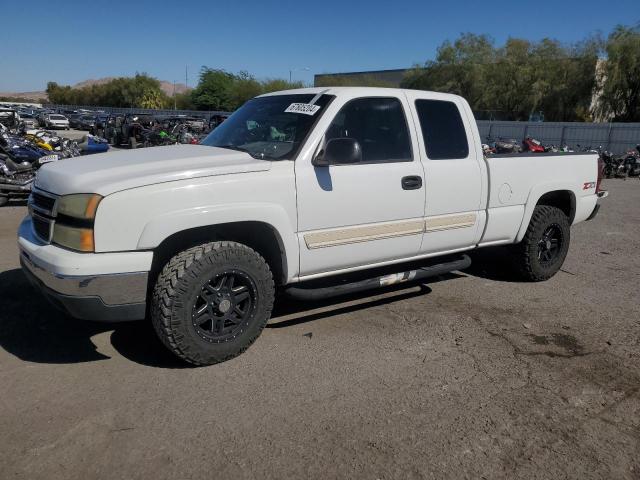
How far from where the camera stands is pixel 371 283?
425cm

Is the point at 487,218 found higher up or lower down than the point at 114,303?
higher up

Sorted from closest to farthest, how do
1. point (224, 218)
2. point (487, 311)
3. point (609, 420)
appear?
1. point (609, 420)
2. point (224, 218)
3. point (487, 311)

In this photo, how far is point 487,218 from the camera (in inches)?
195

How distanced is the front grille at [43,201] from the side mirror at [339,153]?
1778mm

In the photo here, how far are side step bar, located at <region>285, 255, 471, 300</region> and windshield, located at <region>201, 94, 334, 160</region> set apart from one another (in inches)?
40.3

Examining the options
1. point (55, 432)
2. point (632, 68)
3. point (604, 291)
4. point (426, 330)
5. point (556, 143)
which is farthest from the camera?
point (632, 68)

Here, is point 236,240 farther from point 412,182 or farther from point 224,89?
point 224,89

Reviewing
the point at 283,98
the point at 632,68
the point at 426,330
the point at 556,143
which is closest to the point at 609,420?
the point at 426,330

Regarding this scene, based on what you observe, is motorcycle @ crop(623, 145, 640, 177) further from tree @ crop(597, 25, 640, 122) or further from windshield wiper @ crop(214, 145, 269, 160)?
tree @ crop(597, 25, 640, 122)

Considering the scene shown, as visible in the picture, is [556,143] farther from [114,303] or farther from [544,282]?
[114,303]

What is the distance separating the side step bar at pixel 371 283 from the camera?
12.9 feet

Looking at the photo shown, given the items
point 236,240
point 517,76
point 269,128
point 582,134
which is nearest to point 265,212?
point 236,240

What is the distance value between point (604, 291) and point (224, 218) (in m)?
4.30

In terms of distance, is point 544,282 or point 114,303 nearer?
point 114,303
